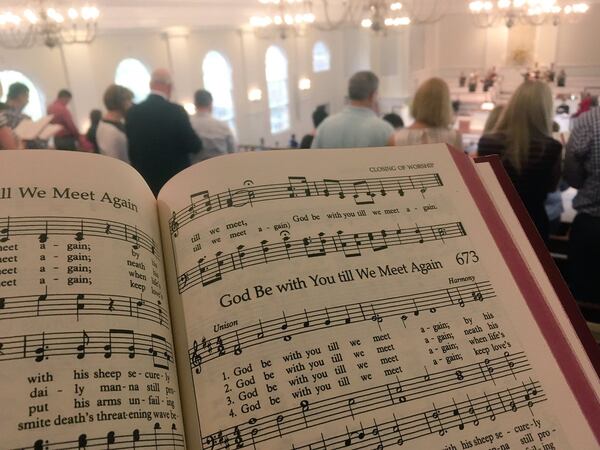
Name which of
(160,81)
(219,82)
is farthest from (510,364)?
(219,82)

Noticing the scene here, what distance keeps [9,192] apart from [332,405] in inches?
16.0

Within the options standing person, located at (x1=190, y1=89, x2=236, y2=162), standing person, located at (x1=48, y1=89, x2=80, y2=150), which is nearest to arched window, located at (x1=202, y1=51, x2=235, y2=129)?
standing person, located at (x1=48, y1=89, x2=80, y2=150)

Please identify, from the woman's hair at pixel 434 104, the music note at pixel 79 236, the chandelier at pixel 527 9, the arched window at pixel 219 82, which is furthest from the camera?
the arched window at pixel 219 82

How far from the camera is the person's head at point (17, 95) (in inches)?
109

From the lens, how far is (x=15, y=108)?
2807mm

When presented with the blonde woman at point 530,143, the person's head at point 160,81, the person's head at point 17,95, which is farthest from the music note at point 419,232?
the person's head at point 17,95

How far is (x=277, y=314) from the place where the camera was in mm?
498

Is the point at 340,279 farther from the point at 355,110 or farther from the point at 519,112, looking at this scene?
the point at 355,110

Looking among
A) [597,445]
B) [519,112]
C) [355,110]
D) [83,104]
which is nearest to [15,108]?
[355,110]

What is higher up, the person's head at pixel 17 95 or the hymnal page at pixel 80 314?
the person's head at pixel 17 95

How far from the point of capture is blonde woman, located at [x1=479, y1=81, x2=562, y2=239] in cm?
165

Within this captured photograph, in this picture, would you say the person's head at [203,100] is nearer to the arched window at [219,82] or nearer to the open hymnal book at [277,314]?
the open hymnal book at [277,314]

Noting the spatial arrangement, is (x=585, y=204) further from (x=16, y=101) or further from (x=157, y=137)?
(x=16, y=101)

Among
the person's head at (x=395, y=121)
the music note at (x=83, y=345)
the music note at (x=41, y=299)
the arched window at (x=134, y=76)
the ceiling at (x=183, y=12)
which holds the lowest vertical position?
the music note at (x=83, y=345)
